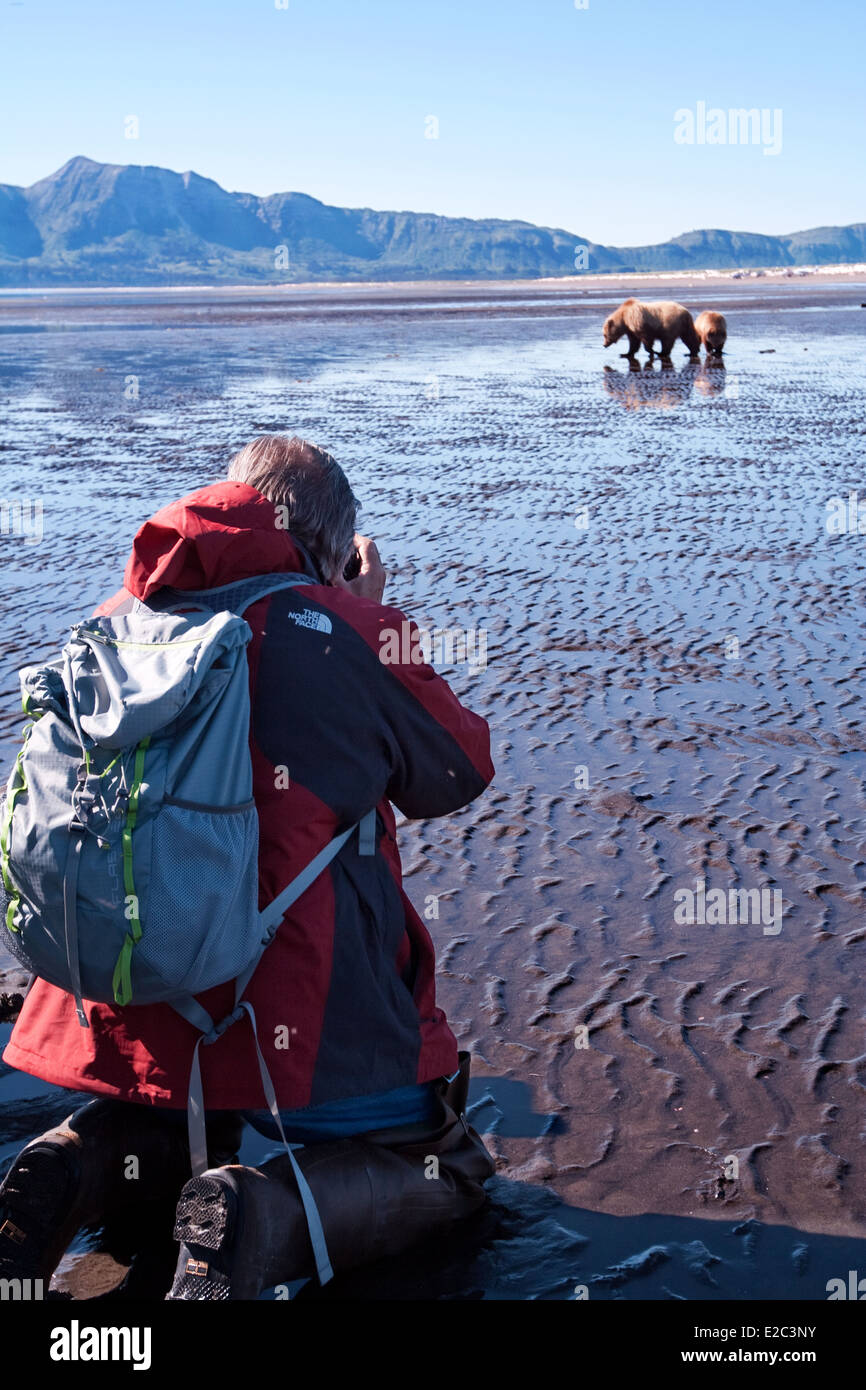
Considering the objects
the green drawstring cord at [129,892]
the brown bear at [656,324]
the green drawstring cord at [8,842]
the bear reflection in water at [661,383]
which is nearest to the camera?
the green drawstring cord at [129,892]

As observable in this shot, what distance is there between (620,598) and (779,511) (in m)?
3.57

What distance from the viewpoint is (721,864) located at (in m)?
5.12

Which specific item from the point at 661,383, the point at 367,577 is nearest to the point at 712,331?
the point at 661,383

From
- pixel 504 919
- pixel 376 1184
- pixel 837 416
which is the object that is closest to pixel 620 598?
pixel 504 919

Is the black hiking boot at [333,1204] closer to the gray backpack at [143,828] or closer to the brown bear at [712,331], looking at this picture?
the gray backpack at [143,828]

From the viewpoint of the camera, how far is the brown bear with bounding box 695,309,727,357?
30.2 m

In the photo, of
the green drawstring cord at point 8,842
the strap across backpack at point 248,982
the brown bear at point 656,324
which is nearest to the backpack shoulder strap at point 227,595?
the strap across backpack at point 248,982

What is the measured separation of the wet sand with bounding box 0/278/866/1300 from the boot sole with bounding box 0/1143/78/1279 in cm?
73

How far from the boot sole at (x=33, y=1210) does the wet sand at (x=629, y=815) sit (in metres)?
0.73

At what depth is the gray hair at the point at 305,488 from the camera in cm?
300

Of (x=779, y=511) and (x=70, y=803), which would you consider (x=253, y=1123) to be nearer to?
(x=70, y=803)

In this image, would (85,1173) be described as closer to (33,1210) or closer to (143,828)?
(33,1210)

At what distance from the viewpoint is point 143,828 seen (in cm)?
250

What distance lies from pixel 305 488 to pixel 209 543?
345mm
